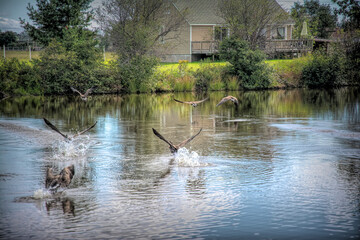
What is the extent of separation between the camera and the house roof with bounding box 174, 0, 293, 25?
57500 mm

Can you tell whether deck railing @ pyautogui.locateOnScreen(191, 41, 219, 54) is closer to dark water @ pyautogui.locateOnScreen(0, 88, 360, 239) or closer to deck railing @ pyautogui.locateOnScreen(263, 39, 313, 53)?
deck railing @ pyautogui.locateOnScreen(263, 39, 313, 53)

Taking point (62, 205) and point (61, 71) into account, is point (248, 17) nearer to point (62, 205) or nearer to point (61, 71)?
point (61, 71)

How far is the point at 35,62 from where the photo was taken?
120ft

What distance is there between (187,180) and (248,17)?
1455 inches

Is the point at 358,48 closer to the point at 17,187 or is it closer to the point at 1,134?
the point at 1,134

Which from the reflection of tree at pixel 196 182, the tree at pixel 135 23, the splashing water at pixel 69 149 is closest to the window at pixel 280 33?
the tree at pixel 135 23

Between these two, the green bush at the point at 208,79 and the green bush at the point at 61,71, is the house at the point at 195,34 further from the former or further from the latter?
the green bush at the point at 61,71

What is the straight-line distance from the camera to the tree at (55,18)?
40.6 metres

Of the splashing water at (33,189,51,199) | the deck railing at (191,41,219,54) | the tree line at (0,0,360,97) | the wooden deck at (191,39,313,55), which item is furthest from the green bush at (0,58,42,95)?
the splashing water at (33,189,51,199)

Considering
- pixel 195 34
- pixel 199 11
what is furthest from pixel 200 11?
pixel 195 34

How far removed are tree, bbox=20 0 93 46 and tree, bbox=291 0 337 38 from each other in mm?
32000

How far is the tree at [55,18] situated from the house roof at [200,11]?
17097mm

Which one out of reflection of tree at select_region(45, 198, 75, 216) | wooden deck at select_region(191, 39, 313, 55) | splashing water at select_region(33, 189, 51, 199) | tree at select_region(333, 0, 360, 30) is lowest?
reflection of tree at select_region(45, 198, 75, 216)

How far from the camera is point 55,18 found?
134ft
